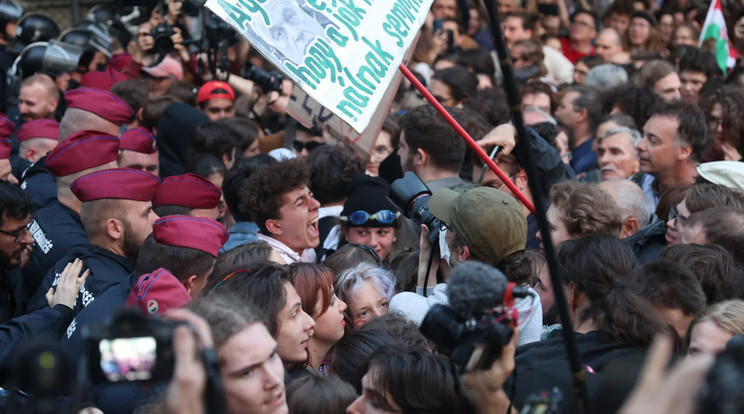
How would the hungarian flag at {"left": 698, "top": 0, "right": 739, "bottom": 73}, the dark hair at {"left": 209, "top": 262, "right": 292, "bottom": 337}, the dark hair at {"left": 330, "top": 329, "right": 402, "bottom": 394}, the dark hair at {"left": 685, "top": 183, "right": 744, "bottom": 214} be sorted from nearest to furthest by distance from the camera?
the dark hair at {"left": 209, "top": 262, "right": 292, "bottom": 337}, the dark hair at {"left": 330, "top": 329, "right": 402, "bottom": 394}, the dark hair at {"left": 685, "top": 183, "right": 744, "bottom": 214}, the hungarian flag at {"left": 698, "top": 0, "right": 739, "bottom": 73}

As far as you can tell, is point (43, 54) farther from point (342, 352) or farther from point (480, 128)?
point (342, 352)

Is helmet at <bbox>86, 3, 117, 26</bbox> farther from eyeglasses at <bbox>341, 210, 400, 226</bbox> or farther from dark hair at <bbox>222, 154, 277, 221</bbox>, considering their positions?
eyeglasses at <bbox>341, 210, 400, 226</bbox>

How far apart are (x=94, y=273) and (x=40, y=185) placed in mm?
1669

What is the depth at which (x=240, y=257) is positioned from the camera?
422cm

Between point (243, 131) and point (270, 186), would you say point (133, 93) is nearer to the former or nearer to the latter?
point (243, 131)

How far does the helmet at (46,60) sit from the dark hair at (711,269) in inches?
241

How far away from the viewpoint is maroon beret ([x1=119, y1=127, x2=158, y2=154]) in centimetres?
682

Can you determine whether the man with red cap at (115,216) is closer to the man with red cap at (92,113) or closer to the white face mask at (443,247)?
the man with red cap at (92,113)

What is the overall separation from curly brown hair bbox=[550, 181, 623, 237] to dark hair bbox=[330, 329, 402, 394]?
59.6 inches

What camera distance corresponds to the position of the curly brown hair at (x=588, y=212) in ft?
15.9

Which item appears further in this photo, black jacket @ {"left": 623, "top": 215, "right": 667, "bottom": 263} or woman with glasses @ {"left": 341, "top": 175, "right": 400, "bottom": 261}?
woman with glasses @ {"left": 341, "top": 175, "right": 400, "bottom": 261}

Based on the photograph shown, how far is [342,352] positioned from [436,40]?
328 inches

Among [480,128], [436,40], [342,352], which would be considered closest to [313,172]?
[480,128]

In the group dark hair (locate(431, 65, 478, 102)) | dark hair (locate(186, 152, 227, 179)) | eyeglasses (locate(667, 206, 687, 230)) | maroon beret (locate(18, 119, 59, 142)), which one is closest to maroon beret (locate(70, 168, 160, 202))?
dark hair (locate(186, 152, 227, 179))
